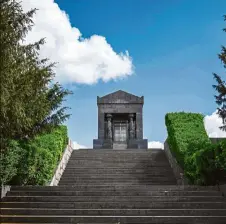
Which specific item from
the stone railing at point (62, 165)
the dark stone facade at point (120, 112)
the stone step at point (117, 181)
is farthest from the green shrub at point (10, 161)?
the dark stone facade at point (120, 112)

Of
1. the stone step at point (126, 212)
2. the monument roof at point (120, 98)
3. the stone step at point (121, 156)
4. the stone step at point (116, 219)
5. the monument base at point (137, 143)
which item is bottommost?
the stone step at point (116, 219)

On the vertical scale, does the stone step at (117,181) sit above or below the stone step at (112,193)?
above

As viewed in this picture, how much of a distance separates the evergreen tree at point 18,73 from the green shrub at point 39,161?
A: 283 centimetres

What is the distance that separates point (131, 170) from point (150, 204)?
6715mm

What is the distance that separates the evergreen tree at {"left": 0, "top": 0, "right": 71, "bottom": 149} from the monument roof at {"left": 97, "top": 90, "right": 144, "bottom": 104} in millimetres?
18741

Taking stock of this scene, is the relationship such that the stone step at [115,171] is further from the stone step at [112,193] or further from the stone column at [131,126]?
the stone column at [131,126]

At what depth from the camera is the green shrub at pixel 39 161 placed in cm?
1264

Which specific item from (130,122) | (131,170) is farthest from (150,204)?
(130,122)

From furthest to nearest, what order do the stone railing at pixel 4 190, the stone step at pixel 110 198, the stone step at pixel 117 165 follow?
the stone step at pixel 117 165, the stone railing at pixel 4 190, the stone step at pixel 110 198

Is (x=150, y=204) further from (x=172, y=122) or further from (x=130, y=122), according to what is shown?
(x=130, y=122)

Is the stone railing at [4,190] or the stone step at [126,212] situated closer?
the stone step at [126,212]

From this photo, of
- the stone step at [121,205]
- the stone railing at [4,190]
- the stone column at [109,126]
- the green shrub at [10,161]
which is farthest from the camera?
the stone column at [109,126]

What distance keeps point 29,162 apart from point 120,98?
1651 centimetres

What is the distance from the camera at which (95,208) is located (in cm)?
1027
